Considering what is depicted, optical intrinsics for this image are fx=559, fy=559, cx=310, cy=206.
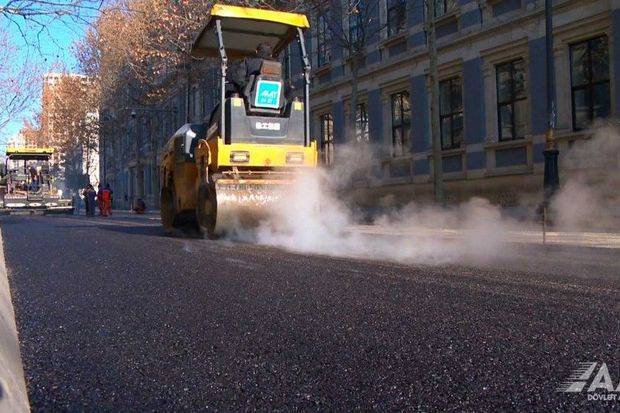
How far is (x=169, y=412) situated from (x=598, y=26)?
14374 mm

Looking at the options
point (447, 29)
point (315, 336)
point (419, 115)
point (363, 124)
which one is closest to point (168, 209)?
point (315, 336)

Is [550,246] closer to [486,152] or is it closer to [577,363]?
[577,363]

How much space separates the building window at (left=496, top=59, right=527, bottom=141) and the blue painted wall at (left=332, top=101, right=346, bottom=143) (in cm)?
757

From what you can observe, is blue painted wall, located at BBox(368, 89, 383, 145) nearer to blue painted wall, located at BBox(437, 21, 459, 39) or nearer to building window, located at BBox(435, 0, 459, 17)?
blue painted wall, located at BBox(437, 21, 459, 39)

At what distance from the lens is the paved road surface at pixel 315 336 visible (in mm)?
2406

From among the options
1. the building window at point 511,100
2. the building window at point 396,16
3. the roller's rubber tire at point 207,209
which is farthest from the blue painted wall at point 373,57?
the roller's rubber tire at point 207,209

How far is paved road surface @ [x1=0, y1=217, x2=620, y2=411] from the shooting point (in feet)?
7.89

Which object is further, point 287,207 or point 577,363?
point 287,207

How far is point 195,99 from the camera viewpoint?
128 feet

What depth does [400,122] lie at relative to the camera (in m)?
20.2

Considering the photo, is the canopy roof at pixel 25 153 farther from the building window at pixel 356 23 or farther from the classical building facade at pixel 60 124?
the building window at pixel 356 23

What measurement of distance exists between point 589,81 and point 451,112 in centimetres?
479

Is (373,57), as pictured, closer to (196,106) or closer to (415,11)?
(415,11)

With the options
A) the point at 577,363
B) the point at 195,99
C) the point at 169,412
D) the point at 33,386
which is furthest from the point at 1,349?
the point at 195,99
